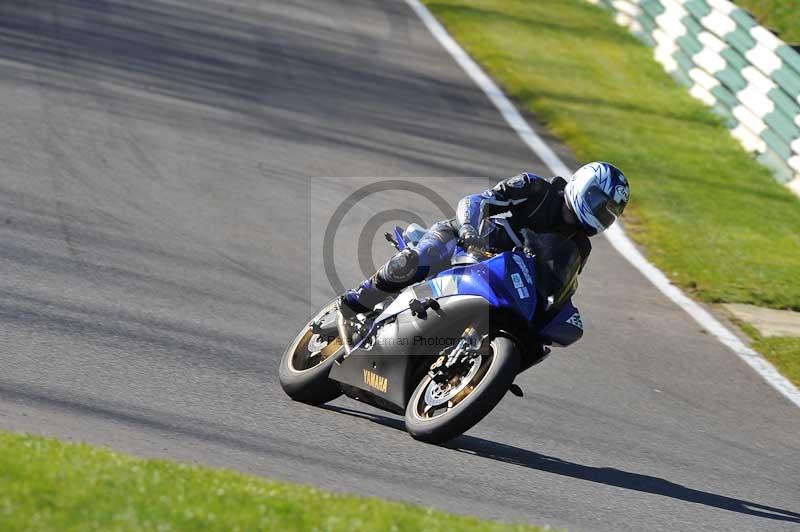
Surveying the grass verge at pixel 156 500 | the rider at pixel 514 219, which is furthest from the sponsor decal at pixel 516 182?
the grass verge at pixel 156 500

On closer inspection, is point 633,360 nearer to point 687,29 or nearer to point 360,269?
point 360,269

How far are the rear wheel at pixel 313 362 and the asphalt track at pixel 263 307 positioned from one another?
0.13 metres

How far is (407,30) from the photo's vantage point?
68.6 feet

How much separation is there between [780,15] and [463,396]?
17.8 meters

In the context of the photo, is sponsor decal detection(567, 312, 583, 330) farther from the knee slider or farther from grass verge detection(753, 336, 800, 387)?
grass verge detection(753, 336, 800, 387)

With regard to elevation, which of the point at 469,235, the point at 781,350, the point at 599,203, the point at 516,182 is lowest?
the point at 781,350

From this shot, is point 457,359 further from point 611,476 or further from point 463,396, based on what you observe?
point 611,476

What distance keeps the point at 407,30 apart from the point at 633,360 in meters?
12.2

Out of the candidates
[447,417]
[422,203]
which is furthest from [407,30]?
[447,417]

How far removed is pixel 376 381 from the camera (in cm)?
733

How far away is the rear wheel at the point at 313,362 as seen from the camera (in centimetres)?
761

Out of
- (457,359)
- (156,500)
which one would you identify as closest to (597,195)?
(457,359)

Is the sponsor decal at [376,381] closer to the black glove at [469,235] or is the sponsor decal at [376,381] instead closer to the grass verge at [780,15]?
the black glove at [469,235]

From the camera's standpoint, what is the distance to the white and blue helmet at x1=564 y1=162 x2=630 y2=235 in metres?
7.15
